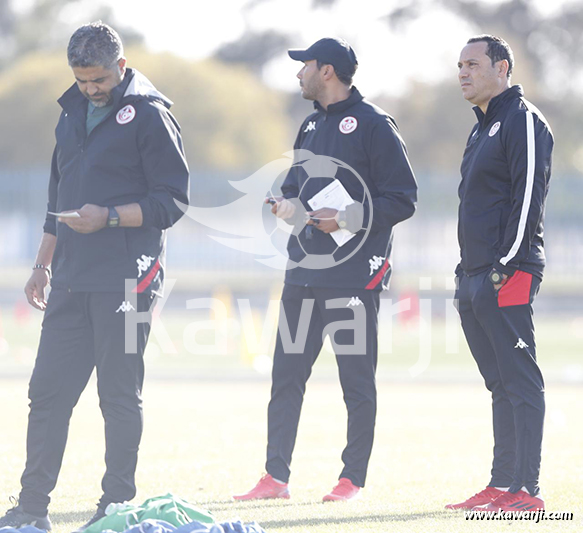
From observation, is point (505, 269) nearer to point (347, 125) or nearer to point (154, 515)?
point (347, 125)

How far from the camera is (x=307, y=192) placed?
22.1 ft

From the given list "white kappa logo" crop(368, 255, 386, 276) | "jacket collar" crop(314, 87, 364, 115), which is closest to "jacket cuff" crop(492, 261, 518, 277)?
"white kappa logo" crop(368, 255, 386, 276)

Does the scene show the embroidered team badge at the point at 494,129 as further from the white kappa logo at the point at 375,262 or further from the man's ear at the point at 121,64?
the man's ear at the point at 121,64

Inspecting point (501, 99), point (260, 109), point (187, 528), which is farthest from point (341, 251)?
point (260, 109)

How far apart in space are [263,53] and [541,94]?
11.9m

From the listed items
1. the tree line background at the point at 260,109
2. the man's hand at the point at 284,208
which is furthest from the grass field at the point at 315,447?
the tree line background at the point at 260,109

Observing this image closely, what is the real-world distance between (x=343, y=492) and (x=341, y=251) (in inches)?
50.0

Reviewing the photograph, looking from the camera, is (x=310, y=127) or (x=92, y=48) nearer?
(x=92, y=48)

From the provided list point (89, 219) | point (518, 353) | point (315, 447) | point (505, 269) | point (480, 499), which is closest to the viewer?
point (89, 219)

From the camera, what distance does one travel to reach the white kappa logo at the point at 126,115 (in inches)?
225

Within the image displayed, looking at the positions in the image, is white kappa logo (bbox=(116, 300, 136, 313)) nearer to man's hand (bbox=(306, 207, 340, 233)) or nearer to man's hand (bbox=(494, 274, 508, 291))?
man's hand (bbox=(306, 207, 340, 233))

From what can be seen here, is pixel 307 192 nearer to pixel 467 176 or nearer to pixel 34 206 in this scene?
pixel 467 176

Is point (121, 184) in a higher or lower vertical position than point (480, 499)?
higher

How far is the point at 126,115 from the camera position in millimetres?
5727
